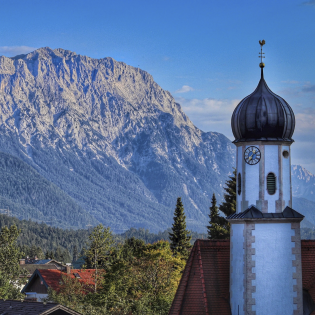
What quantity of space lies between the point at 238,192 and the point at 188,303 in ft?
21.1

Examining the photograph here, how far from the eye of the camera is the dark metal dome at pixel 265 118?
34.5 metres

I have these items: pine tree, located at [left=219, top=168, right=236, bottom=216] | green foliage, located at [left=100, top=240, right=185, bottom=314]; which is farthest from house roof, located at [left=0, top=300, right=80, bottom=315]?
pine tree, located at [left=219, top=168, right=236, bottom=216]

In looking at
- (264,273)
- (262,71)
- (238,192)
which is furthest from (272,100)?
(264,273)

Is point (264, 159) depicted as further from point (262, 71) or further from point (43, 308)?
point (43, 308)

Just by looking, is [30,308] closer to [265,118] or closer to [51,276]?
[265,118]

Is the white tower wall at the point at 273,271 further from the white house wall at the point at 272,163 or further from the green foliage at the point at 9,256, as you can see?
the green foliage at the point at 9,256

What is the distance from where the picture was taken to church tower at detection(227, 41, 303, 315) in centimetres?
3341

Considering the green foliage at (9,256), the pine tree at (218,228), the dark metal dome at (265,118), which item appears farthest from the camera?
the green foliage at (9,256)

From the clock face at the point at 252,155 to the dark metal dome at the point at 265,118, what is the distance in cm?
55

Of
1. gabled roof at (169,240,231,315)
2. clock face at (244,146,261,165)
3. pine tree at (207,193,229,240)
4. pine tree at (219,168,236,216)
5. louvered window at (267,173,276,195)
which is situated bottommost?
gabled roof at (169,240,231,315)

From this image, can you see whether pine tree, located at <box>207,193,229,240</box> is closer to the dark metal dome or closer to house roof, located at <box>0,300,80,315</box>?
house roof, located at <box>0,300,80,315</box>

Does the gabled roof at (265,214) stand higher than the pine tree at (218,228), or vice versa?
the pine tree at (218,228)

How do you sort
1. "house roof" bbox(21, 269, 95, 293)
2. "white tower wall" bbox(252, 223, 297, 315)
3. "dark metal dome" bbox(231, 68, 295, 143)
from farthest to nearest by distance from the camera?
"house roof" bbox(21, 269, 95, 293), "dark metal dome" bbox(231, 68, 295, 143), "white tower wall" bbox(252, 223, 297, 315)

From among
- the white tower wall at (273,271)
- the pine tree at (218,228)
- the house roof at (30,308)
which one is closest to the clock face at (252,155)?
the white tower wall at (273,271)
